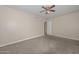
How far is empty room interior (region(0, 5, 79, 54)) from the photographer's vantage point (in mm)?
2078

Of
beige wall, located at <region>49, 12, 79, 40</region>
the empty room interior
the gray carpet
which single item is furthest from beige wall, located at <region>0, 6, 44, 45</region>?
beige wall, located at <region>49, 12, 79, 40</region>

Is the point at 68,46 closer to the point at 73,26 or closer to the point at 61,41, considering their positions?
the point at 61,41

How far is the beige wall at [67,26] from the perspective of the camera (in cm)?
211

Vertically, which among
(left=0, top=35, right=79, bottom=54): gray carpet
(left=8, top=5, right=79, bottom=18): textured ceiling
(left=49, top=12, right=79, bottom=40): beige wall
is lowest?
(left=0, top=35, right=79, bottom=54): gray carpet

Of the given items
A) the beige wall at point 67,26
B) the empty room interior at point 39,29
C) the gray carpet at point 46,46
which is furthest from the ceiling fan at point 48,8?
→ the gray carpet at point 46,46

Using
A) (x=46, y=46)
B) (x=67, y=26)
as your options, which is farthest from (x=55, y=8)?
(x=46, y=46)

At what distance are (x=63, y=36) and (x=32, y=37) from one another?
0.52 metres

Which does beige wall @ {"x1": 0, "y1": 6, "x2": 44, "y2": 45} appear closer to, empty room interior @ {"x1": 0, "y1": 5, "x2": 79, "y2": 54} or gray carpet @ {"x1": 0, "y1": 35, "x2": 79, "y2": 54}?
empty room interior @ {"x1": 0, "y1": 5, "x2": 79, "y2": 54}

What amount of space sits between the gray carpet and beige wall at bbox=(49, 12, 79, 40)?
0.29 feet

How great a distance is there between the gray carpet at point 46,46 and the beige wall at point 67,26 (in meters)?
0.09

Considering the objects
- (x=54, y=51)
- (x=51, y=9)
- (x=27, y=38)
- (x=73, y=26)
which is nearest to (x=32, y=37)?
(x=27, y=38)

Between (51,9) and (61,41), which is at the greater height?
(51,9)

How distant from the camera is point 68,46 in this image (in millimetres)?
2096

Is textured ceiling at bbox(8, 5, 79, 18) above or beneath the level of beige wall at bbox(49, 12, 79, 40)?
above
